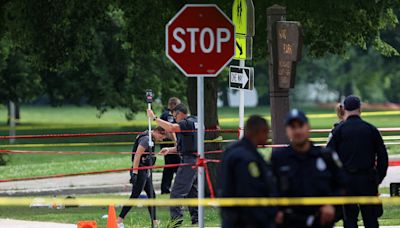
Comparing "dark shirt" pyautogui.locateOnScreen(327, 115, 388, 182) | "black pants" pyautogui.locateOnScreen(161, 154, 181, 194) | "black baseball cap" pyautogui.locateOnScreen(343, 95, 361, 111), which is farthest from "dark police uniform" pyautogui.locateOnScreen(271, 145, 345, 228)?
"black pants" pyautogui.locateOnScreen(161, 154, 181, 194)

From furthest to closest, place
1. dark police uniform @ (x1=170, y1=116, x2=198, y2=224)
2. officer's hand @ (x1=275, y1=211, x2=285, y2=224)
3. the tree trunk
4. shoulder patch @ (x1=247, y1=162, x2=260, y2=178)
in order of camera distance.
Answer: the tree trunk → dark police uniform @ (x1=170, y1=116, x2=198, y2=224) → officer's hand @ (x1=275, y1=211, x2=285, y2=224) → shoulder patch @ (x1=247, y1=162, x2=260, y2=178)

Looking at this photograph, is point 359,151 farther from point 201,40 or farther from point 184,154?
point 184,154

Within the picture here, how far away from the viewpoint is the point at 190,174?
1639 cm

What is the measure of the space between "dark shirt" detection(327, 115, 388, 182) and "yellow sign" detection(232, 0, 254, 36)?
6.54 m

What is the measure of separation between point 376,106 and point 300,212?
273 ft

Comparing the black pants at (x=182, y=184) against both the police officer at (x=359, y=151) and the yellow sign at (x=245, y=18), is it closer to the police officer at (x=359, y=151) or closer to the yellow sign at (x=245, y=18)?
the yellow sign at (x=245, y=18)

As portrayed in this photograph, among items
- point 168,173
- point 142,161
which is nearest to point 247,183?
point 142,161

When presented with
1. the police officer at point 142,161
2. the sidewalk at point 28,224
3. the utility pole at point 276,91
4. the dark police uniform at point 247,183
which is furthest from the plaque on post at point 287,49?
the dark police uniform at point 247,183

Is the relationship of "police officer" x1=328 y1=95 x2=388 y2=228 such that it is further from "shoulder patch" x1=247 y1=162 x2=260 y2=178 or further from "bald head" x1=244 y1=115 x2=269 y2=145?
"shoulder patch" x1=247 y1=162 x2=260 y2=178

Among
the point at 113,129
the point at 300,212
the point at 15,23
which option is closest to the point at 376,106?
the point at 113,129

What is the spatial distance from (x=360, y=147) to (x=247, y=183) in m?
3.71

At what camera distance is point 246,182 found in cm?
872

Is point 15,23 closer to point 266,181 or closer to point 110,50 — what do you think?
point 266,181

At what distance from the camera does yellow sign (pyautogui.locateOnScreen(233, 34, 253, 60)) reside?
1850 cm
